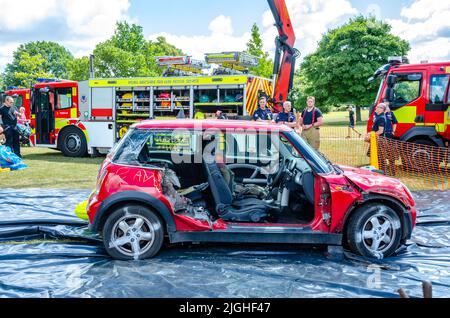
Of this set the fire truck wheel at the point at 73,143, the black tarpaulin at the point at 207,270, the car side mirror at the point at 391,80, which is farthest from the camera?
the fire truck wheel at the point at 73,143

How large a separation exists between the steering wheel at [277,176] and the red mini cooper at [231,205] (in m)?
0.28

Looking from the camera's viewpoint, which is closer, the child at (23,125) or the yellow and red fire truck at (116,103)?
the yellow and red fire truck at (116,103)

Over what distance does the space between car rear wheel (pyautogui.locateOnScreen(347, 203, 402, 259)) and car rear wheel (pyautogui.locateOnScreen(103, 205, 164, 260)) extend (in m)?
2.02

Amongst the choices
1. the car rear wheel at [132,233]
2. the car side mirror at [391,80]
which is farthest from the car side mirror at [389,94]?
the car rear wheel at [132,233]

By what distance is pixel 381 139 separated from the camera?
10312 millimetres

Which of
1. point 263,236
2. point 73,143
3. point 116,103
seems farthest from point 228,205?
point 73,143

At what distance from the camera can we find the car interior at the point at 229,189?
485 cm

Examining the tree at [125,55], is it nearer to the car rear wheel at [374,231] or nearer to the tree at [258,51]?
the tree at [258,51]

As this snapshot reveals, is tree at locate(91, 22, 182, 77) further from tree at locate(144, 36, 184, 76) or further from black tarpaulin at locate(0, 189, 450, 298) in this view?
black tarpaulin at locate(0, 189, 450, 298)

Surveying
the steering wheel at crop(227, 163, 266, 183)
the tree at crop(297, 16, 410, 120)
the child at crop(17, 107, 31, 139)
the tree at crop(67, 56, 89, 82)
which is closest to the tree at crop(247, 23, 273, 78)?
the tree at crop(297, 16, 410, 120)

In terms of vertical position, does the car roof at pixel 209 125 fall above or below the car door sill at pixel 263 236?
above

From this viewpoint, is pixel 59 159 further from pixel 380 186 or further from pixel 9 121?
pixel 380 186

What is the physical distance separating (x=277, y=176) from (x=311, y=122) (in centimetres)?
573
